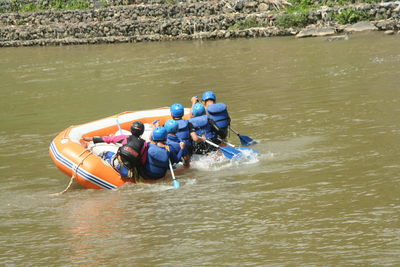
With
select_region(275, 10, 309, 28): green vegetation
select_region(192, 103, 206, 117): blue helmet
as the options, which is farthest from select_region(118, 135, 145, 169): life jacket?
select_region(275, 10, 309, 28): green vegetation

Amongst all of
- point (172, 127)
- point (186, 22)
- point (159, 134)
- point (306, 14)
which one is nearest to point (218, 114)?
point (172, 127)

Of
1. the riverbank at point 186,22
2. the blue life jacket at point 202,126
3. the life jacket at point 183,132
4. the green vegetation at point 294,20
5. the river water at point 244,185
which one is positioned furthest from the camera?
the green vegetation at point 294,20

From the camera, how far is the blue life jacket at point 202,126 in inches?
392

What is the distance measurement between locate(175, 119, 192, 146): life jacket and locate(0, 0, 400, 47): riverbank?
13592mm

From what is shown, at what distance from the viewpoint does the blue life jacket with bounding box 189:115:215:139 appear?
32.7ft

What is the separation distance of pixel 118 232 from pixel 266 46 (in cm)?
1538

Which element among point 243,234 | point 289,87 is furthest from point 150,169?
point 289,87

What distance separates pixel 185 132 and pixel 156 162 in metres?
0.80

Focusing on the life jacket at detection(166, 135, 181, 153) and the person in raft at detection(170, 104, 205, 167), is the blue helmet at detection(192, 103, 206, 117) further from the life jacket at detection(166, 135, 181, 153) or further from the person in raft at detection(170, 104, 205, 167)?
the life jacket at detection(166, 135, 181, 153)

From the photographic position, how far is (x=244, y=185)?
857cm

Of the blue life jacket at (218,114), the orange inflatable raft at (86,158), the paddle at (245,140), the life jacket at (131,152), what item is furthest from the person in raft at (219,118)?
the life jacket at (131,152)

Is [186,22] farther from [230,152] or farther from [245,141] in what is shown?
[230,152]

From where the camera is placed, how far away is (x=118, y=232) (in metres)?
7.25

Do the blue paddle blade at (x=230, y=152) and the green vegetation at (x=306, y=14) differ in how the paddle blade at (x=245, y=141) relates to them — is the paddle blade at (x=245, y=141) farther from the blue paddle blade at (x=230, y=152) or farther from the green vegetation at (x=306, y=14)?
the green vegetation at (x=306, y=14)
